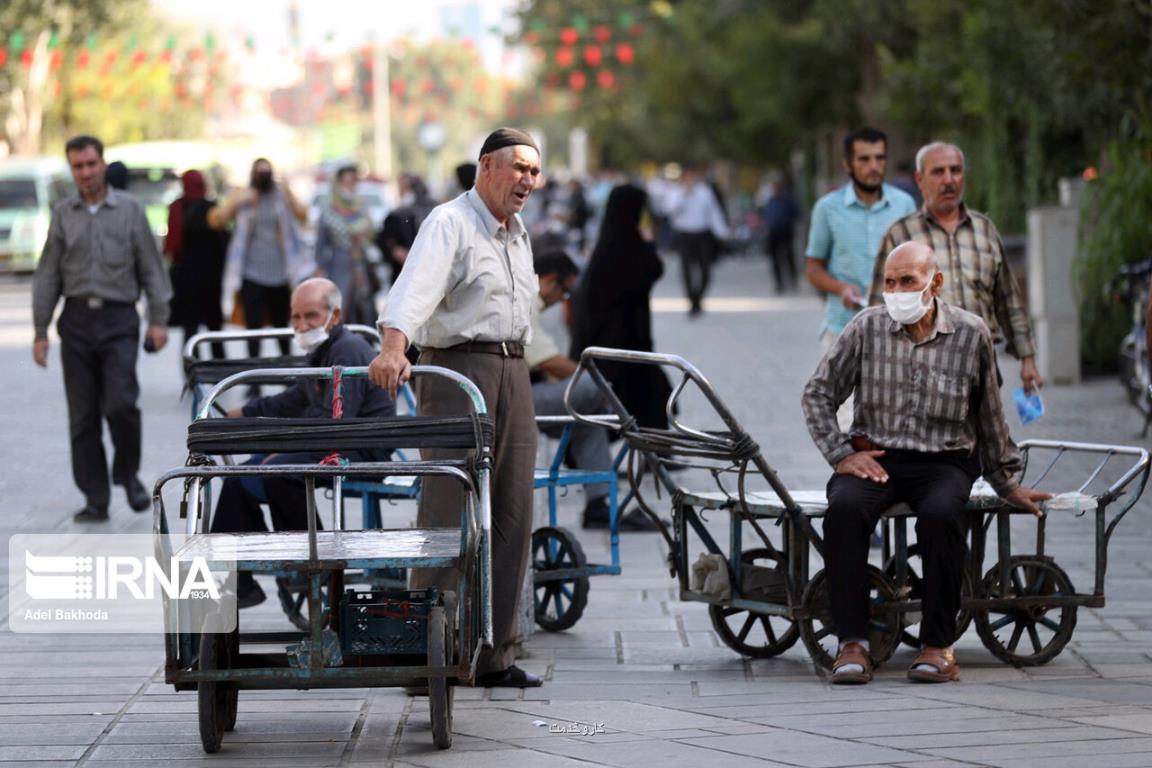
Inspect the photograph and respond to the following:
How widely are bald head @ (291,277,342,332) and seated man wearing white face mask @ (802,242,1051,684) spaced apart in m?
1.94

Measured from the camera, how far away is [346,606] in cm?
592

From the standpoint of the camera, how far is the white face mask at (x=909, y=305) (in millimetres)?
6941

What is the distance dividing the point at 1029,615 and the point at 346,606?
8.52 feet

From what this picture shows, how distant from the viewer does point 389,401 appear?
25.6ft

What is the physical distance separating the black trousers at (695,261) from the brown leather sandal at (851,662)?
1953cm

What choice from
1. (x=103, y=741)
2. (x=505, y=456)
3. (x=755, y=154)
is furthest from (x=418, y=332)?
(x=755, y=154)

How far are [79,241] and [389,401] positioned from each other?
3.47 m

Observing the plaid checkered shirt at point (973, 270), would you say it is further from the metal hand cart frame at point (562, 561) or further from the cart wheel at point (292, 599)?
the cart wheel at point (292, 599)

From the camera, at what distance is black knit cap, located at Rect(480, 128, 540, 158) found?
6.62m

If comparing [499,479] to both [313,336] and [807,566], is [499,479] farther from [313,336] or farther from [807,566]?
[313,336]

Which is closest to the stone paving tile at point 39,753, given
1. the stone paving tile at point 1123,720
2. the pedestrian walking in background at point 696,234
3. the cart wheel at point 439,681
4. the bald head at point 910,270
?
the cart wheel at point 439,681

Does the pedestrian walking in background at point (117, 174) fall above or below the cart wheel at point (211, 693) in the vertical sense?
above

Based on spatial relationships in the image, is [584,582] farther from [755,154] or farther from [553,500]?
[755,154]

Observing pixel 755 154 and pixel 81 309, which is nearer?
pixel 81 309
